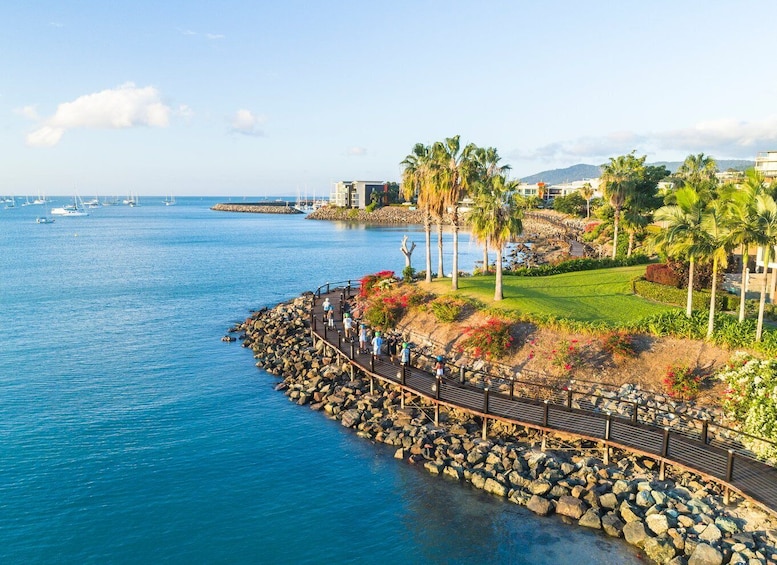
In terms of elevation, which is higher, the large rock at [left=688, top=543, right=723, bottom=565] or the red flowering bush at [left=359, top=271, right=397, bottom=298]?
the red flowering bush at [left=359, top=271, right=397, bottom=298]

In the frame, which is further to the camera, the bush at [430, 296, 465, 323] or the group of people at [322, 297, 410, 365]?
the bush at [430, 296, 465, 323]

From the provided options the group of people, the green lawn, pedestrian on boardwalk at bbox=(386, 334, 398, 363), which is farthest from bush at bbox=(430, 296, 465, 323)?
pedestrian on boardwalk at bbox=(386, 334, 398, 363)

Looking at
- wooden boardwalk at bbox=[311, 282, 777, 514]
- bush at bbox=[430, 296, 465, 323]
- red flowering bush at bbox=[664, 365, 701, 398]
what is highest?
bush at bbox=[430, 296, 465, 323]

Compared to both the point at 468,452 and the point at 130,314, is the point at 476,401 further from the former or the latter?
the point at 130,314

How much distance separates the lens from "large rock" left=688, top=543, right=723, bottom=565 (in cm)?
1652

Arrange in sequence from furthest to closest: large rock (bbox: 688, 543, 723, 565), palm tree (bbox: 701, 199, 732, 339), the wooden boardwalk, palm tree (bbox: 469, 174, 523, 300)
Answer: palm tree (bbox: 469, 174, 523, 300) → palm tree (bbox: 701, 199, 732, 339) → the wooden boardwalk → large rock (bbox: 688, 543, 723, 565)

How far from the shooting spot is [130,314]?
175 ft

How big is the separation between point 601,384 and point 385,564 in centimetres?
1424

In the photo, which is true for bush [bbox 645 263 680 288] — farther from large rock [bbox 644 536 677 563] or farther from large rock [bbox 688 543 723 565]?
large rock [bbox 688 543 723 565]

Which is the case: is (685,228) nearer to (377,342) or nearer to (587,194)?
(377,342)

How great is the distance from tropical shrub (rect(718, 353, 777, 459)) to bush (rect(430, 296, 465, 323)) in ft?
48.1

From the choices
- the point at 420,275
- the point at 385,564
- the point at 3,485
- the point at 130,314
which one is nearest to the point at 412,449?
the point at 385,564

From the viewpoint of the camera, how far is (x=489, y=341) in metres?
30.7

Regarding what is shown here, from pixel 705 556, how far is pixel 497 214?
22.1m
